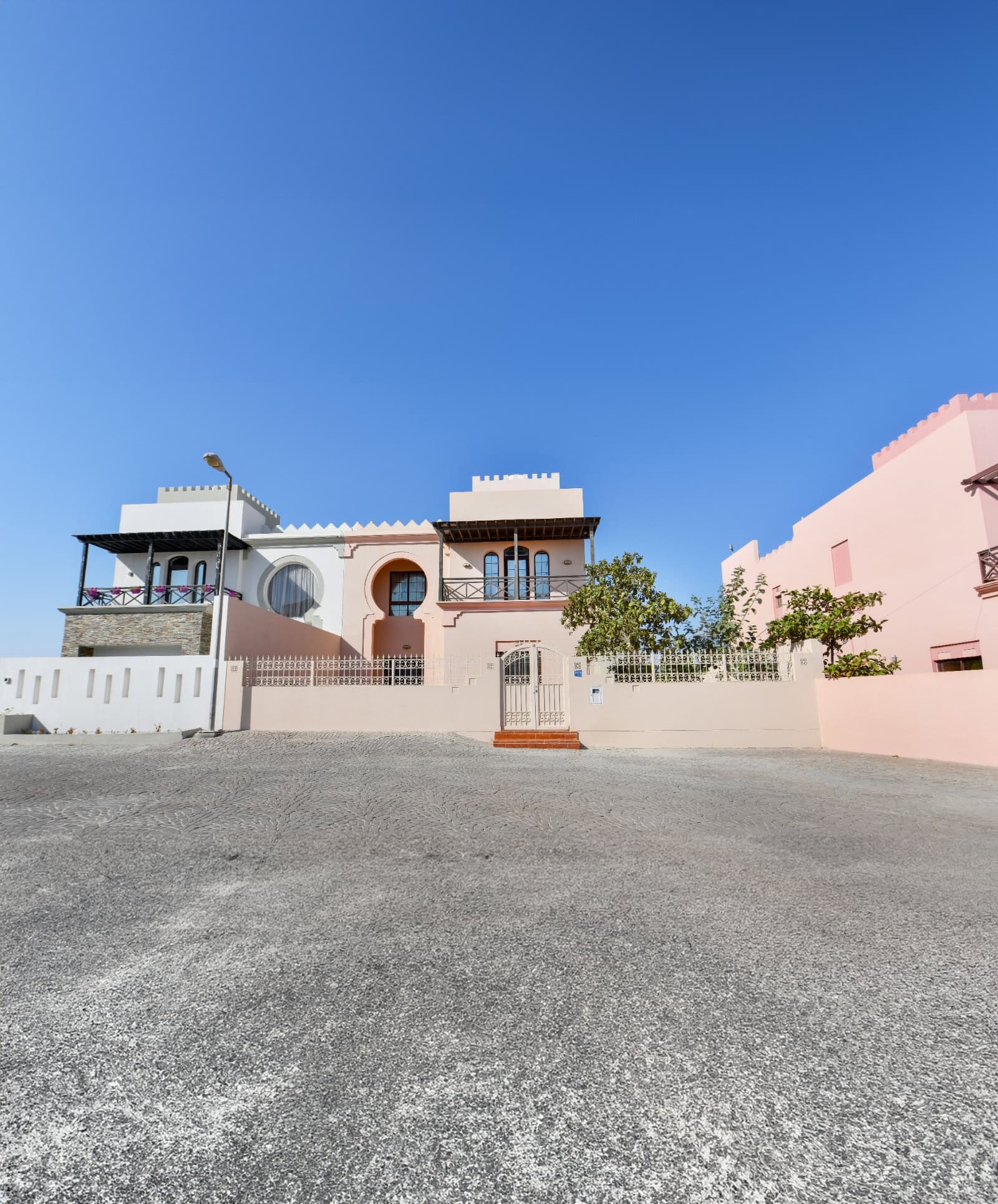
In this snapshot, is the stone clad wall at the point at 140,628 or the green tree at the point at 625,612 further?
the stone clad wall at the point at 140,628

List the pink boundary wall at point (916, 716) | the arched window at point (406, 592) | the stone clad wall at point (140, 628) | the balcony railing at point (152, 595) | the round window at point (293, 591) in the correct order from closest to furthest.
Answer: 1. the pink boundary wall at point (916, 716)
2. the stone clad wall at point (140, 628)
3. the balcony railing at point (152, 595)
4. the round window at point (293, 591)
5. the arched window at point (406, 592)

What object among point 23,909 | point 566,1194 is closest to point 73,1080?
point 566,1194

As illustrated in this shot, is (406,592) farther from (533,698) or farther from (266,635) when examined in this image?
(533,698)

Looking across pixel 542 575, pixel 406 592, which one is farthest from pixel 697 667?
pixel 406 592

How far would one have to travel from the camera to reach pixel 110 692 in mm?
13359

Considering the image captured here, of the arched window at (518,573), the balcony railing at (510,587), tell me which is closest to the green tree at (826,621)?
the balcony railing at (510,587)

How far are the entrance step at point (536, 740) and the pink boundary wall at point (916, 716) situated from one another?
17.1 ft

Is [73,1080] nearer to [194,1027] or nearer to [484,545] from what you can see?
[194,1027]

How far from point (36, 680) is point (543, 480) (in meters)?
16.3

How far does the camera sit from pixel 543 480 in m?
21.8

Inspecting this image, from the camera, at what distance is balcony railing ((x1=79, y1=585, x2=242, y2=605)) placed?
18000 mm

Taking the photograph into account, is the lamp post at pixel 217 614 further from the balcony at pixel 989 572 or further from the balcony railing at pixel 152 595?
the balcony at pixel 989 572

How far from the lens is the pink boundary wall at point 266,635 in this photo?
552 inches

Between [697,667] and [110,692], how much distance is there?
1322cm
